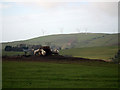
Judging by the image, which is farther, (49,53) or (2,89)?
(49,53)

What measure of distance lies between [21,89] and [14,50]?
89835 mm

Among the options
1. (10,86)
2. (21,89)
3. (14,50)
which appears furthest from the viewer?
(14,50)

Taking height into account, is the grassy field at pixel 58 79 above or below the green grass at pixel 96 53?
above

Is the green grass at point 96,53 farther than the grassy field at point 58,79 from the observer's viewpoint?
Yes

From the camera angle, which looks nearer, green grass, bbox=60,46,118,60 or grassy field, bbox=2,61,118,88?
grassy field, bbox=2,61,118,88

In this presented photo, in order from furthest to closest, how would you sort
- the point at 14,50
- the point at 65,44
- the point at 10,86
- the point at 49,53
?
the point at 65,44
the point at 14,50
the point at 49,53
the point at 10,86

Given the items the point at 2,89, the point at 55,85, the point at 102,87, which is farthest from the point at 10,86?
the point at 102,87

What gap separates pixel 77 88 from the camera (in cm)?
1681

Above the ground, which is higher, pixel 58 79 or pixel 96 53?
pixel 58 79

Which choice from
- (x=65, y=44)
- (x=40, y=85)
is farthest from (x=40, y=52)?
(x=65, y=44)

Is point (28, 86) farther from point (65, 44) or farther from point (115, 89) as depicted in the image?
point (65, 44)

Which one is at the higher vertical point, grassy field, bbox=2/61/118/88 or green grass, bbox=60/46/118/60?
grassy field, bbox=2/61/118/88

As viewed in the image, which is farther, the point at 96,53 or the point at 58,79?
the point at 96,53

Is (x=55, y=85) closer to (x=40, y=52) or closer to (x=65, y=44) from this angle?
(x=40, y=52)
